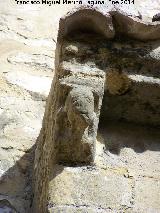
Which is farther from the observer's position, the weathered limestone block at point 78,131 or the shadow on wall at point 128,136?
the shadow on wall at point 128,136

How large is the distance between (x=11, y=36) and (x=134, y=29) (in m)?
2.08

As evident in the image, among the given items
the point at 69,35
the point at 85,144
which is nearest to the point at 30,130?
the point at 69,35

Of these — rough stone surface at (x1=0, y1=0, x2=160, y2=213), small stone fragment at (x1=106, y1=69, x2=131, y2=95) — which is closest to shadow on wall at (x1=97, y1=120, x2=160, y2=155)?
rough stone surface at (x1=0, y1=0, x2=160, y2=213)

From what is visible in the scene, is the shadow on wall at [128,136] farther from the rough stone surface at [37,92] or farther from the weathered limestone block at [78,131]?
the weathered limestone block at [78,131]

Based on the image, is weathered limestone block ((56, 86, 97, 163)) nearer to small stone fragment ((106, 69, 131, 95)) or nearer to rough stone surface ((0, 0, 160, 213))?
rough stone surface ((0, 0, 160, 213))

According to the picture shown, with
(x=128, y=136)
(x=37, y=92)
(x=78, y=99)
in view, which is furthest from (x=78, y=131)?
(x=37, y=92)

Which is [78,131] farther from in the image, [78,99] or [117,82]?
[117,82]

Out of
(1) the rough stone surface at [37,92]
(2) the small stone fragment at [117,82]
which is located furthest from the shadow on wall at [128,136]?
(2) the small stone fragment at [117,82]

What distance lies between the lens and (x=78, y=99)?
1.85 m

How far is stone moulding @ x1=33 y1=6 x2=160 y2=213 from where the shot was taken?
1.84 m

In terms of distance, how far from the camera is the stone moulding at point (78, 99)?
184cm

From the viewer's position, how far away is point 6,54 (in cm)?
380

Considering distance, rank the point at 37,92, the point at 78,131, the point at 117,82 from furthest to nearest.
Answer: the point at 37,92, the point at 117,82, the point at 78,131

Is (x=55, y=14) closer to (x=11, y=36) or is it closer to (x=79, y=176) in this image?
(x=11, y=36)
